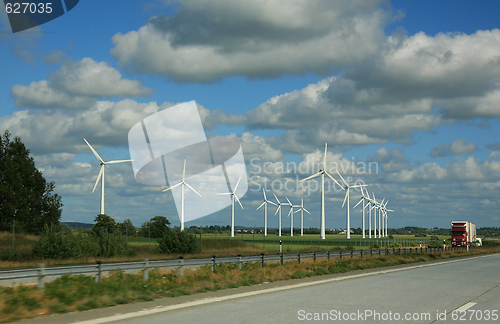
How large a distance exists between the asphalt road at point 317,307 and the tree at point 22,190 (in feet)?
176

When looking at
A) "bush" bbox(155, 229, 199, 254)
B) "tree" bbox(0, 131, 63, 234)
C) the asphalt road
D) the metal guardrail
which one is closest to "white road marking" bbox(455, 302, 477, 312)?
the asphalt road

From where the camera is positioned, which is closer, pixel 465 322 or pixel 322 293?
pixel 465 322

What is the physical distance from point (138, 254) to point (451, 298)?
36796 mm

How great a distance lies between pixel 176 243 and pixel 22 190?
27.4 metres

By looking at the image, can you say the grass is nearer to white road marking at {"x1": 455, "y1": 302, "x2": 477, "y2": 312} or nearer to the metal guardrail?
the metal guardrail

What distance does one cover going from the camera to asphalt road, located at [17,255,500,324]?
36.6 feet

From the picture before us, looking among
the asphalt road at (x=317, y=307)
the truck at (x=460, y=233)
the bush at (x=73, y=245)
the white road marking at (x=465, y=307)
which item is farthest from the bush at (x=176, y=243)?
the truck at (x=460, y=233)

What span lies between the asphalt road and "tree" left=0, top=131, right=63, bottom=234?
5360 cm

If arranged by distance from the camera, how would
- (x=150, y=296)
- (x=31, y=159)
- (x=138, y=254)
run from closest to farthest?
1. (x=150, y=296)
2. (x=138, y=254)
3. (x=31, y=159)

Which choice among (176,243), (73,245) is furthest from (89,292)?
(176,243)

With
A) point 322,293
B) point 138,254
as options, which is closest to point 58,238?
point 138,254

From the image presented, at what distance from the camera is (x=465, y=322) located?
10977 mm

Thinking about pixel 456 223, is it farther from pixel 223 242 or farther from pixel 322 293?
pixel 322 293

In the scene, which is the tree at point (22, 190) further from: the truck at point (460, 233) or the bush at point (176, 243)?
the truck at point (460, 233)
